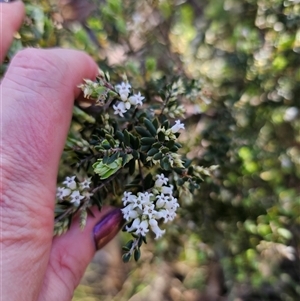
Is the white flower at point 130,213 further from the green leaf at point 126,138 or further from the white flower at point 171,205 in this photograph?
the green leaf at point 126,138

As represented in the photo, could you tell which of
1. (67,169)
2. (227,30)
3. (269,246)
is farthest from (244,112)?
(67,169)

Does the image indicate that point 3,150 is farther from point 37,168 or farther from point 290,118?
point 290,118

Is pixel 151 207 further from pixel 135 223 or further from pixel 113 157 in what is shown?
pixel 113 157

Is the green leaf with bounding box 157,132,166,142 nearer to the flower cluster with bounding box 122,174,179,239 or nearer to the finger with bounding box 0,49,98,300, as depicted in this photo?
the flower cluster with bounding box 122,174,179,239

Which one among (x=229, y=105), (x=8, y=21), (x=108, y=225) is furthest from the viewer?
(x=229, y=105)

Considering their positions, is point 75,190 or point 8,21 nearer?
point 75,190

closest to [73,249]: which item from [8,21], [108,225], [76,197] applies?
[108,225]

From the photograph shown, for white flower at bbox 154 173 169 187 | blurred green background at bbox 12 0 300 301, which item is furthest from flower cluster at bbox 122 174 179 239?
blurred green background at bbox 12 0 300 301
